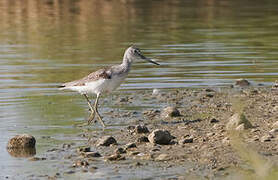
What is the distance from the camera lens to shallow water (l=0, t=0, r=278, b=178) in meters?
12.9

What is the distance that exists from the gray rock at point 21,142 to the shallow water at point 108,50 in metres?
0.16

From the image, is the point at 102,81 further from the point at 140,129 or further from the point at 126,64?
the point at 140,129

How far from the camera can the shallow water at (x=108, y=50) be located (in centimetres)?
1294

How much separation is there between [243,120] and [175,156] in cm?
182

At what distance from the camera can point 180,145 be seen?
1016 cm

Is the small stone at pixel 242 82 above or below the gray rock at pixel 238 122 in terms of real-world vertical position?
below

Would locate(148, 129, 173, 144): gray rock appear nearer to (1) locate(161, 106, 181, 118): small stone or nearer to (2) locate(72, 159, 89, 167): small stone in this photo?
(2) locate(72, 159, 89, 167): small stone

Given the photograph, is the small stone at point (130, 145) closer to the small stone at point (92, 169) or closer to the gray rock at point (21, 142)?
the small stone at point (92, 169)

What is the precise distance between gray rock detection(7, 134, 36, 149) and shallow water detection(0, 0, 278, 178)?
0.51 ft

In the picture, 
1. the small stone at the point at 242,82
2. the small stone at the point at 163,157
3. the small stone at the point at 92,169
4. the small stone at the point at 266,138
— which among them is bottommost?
the small stone at the point at 242,82

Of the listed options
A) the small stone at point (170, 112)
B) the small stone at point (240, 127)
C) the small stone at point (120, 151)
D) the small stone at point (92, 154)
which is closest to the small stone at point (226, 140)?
the small stone at point (240, 127)

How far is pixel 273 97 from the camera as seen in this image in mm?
13898

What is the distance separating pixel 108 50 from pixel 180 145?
12352mm

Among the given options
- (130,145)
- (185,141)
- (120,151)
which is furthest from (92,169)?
(185,141)
